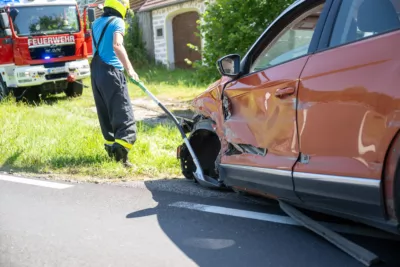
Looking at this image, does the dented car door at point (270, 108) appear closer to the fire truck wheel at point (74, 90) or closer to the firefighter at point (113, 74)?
the firefighter at point (113, 74)

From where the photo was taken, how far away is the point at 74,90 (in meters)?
14.0

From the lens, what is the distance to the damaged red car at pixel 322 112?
2.74m

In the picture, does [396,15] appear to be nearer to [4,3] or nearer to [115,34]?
[115,34]

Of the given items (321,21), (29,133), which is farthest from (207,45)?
(321,21)

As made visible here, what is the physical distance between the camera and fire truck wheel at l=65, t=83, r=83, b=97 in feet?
45.6

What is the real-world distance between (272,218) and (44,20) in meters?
10.3

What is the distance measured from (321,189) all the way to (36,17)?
11.1 m

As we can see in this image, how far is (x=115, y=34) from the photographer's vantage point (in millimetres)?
5676

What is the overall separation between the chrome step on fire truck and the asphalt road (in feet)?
26.0

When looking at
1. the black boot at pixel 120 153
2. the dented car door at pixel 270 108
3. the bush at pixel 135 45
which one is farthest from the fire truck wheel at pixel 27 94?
the dented car door at pixel 270 108

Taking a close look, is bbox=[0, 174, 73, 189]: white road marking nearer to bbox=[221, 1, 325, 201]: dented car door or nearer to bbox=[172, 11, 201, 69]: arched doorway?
bbox=[221, 1, 325, 201]: dented car door

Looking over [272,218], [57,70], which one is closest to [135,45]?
[57,70]

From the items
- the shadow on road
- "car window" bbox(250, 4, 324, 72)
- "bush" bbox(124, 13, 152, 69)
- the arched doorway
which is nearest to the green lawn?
the shadow on road

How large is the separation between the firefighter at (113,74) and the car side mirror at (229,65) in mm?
1785
